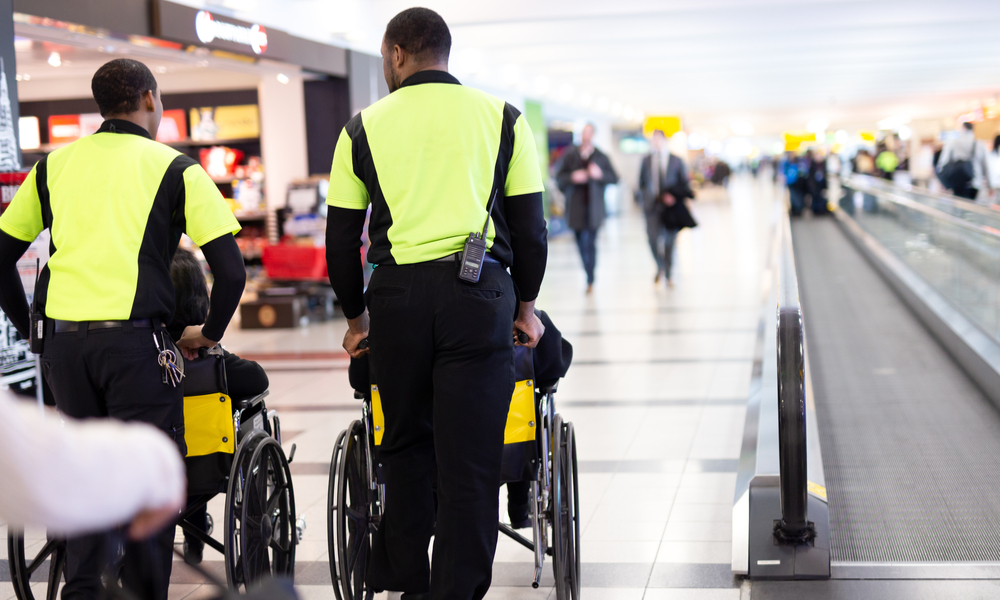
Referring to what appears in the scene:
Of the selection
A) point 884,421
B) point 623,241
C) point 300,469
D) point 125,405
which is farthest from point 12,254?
point 623,241

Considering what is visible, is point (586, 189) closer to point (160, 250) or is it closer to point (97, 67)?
point (97, 67)

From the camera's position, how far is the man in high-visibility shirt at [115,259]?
2.52m

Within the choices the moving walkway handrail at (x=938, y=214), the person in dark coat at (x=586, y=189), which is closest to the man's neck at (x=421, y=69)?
the moving walkway handrail at (x=938, y=214)

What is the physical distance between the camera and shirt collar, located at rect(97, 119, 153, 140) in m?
A: 2.68

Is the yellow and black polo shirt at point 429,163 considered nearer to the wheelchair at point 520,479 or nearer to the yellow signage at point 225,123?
the wheelchair at point 520,479

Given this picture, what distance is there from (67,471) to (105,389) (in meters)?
1.44

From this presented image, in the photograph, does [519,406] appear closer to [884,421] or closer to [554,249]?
[884,421]

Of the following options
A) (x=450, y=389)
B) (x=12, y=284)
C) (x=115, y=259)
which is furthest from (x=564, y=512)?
(x=12, y=284)

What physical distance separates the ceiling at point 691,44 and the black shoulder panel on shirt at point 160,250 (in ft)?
17.8

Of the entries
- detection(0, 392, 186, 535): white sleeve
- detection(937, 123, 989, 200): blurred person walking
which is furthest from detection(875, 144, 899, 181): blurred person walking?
detection(0, 392, 186, 535): white sleeve

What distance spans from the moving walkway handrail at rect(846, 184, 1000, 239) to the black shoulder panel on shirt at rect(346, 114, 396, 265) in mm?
5159

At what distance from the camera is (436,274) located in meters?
2.42

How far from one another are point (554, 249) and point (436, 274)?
1602 cm

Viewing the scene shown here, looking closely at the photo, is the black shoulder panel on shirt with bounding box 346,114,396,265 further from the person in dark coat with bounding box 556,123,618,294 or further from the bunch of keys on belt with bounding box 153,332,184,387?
the person in dark coat with bounding box 556,123,618,294
